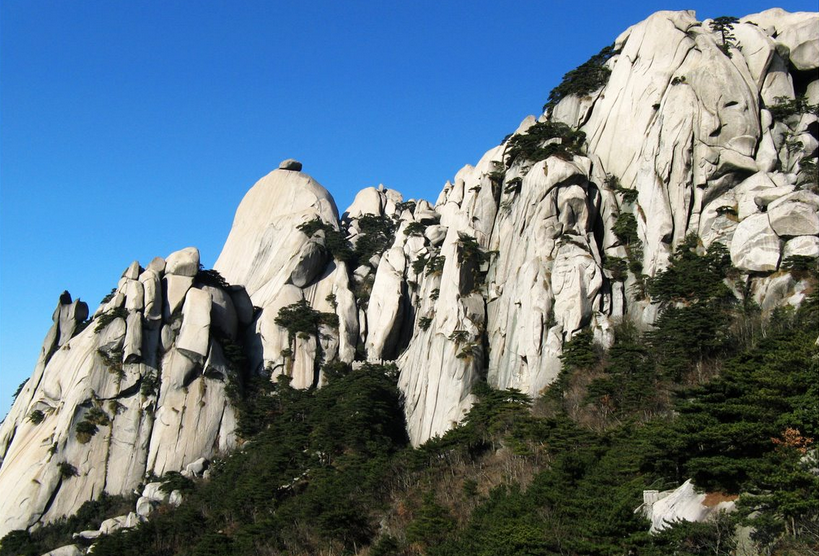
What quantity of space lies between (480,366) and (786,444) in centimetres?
2758

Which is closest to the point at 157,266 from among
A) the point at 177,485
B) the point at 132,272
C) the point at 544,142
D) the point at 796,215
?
the point at 132,272

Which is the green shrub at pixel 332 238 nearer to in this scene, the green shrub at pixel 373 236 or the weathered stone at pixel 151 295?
the green shrub at pixel 373 236

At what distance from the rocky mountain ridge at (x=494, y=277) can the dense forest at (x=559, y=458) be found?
181cm

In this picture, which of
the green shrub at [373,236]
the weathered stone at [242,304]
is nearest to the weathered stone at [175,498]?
the weathered stone at [242,304]

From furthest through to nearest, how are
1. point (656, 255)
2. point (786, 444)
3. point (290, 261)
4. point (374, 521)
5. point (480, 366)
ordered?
point (290, 261) < point (480, 366) < point (656, 255) < point (374, 521) < point (786, 444)

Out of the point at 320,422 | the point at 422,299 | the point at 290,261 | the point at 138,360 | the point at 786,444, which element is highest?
the point at 290,261

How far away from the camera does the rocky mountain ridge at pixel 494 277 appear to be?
43.6 m

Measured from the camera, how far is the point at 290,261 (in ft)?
215

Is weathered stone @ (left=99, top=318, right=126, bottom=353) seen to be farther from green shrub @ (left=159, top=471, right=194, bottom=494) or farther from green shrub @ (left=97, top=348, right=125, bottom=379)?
green shrub @ (left=159, top=471, right=194, bottom=494)

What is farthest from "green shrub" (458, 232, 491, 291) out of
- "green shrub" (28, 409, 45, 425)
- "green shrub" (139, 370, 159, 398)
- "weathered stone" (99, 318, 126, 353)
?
"green shrub" (28, 409, 45, 425)

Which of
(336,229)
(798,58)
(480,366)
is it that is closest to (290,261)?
(336,229)

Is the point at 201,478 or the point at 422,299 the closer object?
the point at 201,478

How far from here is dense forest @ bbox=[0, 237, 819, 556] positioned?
21375mm

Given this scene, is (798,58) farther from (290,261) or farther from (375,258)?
(290,261)
